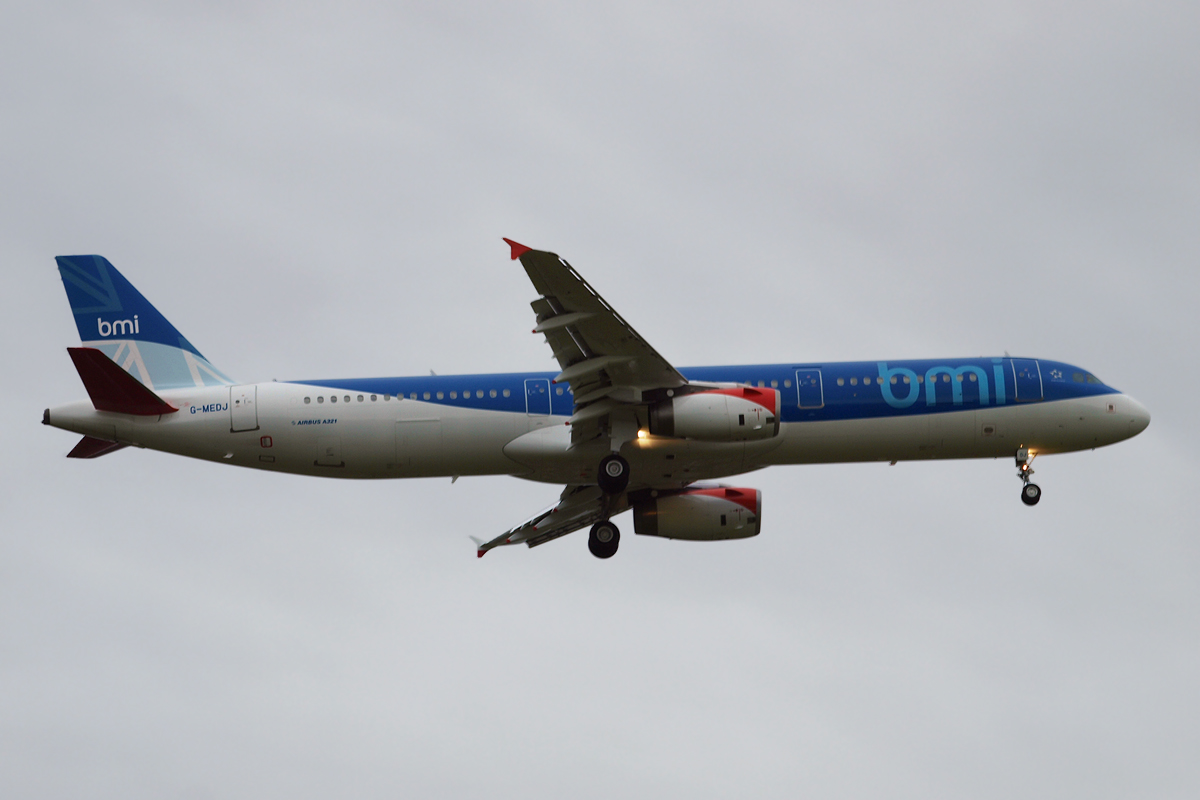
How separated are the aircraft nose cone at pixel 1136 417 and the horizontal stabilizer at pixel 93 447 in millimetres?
32777

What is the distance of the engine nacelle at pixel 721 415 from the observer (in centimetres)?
3603

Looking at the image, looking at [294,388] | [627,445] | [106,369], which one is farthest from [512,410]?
[106,369]

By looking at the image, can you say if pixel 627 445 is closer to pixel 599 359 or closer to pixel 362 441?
pixel 599 359

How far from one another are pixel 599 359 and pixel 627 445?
340cm

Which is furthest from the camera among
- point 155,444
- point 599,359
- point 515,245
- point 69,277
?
point 69,277

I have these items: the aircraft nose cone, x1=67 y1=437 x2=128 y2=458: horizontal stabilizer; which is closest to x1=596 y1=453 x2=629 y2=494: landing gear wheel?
x1=67 y1=437 x2=128 y2=458: horizontal stabilizer

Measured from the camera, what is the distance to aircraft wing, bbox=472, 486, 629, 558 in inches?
1716

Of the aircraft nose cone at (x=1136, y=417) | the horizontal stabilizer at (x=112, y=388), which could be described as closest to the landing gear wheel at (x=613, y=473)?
the horizontal stabilizer at (x=112, y=388)

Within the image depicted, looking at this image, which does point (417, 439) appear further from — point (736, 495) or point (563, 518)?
point (736, 495)

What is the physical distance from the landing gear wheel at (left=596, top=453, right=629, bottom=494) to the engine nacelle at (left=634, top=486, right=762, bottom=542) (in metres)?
5.23

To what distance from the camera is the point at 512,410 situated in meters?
38.4

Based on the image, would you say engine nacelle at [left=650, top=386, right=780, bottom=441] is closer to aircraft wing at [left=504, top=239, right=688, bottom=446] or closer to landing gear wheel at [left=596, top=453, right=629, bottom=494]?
aircraft wing at [left=504, top=239, right=688, bottom=446]

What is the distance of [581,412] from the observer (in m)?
37.5

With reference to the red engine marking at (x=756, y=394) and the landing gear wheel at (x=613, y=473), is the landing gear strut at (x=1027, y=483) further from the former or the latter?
the landing gear wheel at (x=613, y=473)
